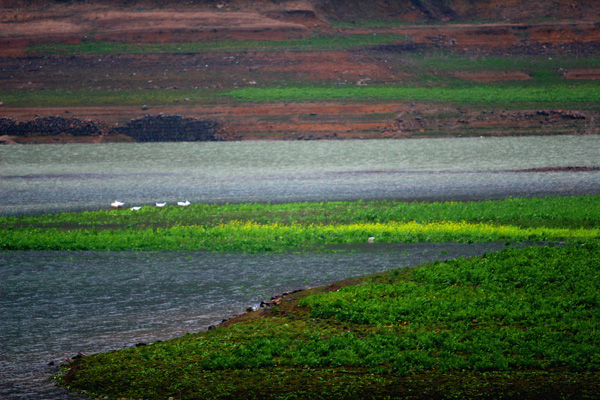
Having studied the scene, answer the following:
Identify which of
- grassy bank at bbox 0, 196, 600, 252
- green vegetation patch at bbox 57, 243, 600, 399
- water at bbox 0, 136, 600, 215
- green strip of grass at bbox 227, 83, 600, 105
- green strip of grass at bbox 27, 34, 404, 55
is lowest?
water at bbox 0, 136, 600, 215

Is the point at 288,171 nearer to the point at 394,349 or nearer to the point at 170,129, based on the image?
the point at 170,129

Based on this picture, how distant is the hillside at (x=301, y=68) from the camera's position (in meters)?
67.1

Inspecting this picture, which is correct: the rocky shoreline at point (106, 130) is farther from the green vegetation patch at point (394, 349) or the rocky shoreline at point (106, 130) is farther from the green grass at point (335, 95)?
the green vegetation patch at point (394, 349)

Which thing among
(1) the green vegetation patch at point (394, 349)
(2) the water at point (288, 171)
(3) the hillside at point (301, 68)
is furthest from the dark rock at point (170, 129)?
(1) the green vegetation patch at point (394, 349)

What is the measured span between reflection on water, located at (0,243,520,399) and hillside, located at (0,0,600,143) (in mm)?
43642

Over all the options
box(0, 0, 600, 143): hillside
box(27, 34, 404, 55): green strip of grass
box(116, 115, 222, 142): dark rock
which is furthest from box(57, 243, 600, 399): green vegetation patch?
box(27, 34, 404, 55): green strip of grass

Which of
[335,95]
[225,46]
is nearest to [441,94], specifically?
[335,95]

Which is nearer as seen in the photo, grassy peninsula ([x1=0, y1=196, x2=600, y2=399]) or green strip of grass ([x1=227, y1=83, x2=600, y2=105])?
grassy peninsula ([x1=0, y1=196, x2=600, y2=399])

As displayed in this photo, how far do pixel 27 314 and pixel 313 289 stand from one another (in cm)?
704

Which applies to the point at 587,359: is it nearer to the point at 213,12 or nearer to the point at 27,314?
the point at 27,314

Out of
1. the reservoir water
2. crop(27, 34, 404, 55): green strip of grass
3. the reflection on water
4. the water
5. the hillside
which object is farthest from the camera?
crop(27, 34, 404, 55): green strip of grass

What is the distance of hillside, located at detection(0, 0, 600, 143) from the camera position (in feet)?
220

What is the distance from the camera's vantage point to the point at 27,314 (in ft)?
53.8

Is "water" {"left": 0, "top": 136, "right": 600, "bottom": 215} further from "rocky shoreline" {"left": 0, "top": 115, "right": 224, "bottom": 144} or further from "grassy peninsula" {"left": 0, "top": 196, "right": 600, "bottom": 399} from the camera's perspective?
"grassy peninsula" {"left": 0, "top": 196, "right": 600, "bottom": 399}
